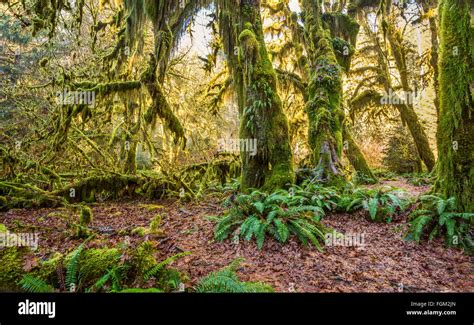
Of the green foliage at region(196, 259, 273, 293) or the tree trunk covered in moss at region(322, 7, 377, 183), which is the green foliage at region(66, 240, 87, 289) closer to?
the green foliage at region(196, 259, 273, 293)

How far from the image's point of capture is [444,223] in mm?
4844

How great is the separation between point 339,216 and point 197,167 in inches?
204

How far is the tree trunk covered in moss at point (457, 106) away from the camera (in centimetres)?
499

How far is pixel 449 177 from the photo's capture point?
5.21m

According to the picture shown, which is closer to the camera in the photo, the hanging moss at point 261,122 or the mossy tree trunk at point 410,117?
the hanging moss at point 261,122

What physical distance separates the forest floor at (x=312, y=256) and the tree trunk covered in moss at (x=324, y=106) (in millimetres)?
2057

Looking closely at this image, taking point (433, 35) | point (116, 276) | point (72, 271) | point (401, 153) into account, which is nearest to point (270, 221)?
point (116, 276)

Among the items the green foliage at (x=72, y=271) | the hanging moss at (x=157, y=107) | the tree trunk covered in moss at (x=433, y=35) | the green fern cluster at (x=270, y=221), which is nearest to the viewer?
the green foliage at (x=72, y=271)

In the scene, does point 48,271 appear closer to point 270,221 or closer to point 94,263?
point 94,263

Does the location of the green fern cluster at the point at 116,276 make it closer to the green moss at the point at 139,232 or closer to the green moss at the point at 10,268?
the green moss at the point at 10,268

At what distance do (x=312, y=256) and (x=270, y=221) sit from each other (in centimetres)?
91

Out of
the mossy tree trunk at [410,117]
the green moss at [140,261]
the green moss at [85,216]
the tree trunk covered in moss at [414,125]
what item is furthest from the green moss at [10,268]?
the tree trunk covered in moss at [414,125]
